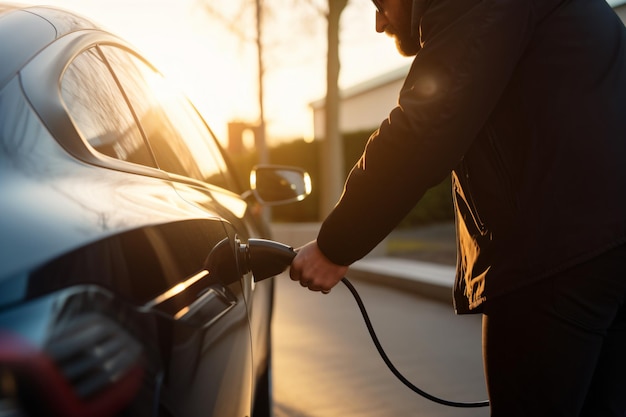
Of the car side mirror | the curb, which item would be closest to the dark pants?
the car side mirror

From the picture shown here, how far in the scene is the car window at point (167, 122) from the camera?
2434 mm

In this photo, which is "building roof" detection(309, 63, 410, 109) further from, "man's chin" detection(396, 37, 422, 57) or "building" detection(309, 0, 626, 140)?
"man's chin" detection(396, 37, 422, 57)

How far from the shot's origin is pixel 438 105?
1.86m

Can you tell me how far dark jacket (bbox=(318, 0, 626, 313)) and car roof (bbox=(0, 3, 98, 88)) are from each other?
740 mm

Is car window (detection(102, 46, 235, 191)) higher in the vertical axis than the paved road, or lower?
higher

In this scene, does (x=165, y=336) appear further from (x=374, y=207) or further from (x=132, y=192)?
(x=374, y=207)

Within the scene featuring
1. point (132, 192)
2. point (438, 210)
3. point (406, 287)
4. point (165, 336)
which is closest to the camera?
point (165, 336)

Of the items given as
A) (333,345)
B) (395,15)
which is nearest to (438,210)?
(333,345)

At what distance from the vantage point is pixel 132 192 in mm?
1657

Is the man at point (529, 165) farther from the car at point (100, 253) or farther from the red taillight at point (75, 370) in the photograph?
the red taillight at point (75, 370)

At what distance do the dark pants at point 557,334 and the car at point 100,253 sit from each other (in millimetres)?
597

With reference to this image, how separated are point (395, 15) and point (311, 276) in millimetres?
671

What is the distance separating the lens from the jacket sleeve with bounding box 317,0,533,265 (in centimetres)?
185

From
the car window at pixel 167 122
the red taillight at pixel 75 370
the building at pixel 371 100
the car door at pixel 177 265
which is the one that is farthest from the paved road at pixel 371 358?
the building at pixel 371 100
